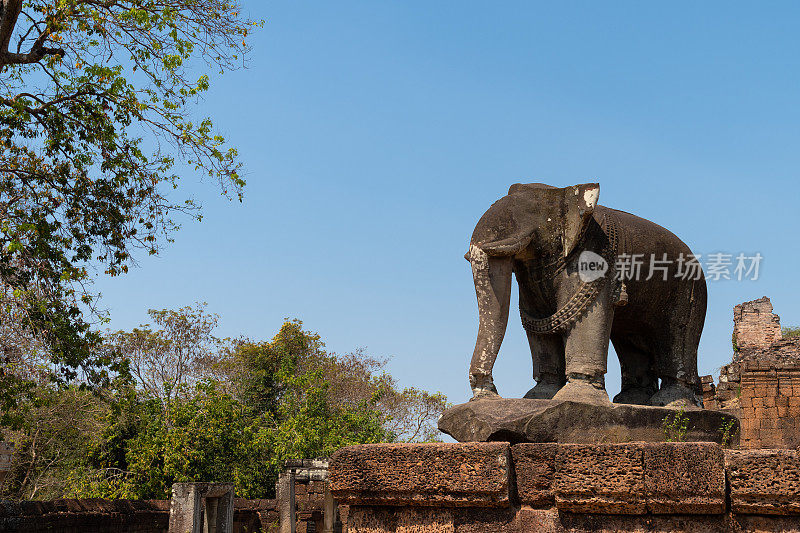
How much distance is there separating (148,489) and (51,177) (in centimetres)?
1235

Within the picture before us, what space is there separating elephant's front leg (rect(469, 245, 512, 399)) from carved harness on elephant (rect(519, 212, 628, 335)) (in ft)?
0.74

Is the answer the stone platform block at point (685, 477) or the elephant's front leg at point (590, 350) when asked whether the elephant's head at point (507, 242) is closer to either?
the elephant's front leg at point (590, 350)

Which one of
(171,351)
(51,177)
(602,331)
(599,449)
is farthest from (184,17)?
(171,351)

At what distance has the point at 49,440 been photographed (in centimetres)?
2059

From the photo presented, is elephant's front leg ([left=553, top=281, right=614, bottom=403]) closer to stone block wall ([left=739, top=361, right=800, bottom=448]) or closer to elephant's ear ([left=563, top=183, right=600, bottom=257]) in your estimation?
elephant's ear ([left=563, top=183, right=600, bottom=257])

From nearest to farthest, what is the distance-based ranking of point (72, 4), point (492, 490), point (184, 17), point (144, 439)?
point (492, 490), point (72, 4), point (184, 17), point (144, 439)

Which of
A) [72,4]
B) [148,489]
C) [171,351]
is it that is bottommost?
[148,489]

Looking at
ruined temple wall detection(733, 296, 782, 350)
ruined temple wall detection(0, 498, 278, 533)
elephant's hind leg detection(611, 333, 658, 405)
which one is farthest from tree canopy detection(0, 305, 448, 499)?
elephant's hind leg detection(611, 333, 658, 405)

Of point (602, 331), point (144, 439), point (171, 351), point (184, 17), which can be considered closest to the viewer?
point (602, 331)

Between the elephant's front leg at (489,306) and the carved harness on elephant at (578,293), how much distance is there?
23 centimetres

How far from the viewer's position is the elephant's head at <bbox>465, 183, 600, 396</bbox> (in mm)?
4246

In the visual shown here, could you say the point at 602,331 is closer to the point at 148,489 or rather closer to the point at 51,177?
the point at 51,177

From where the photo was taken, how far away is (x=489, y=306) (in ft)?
14.1

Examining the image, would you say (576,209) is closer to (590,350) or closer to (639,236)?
(639,236)
